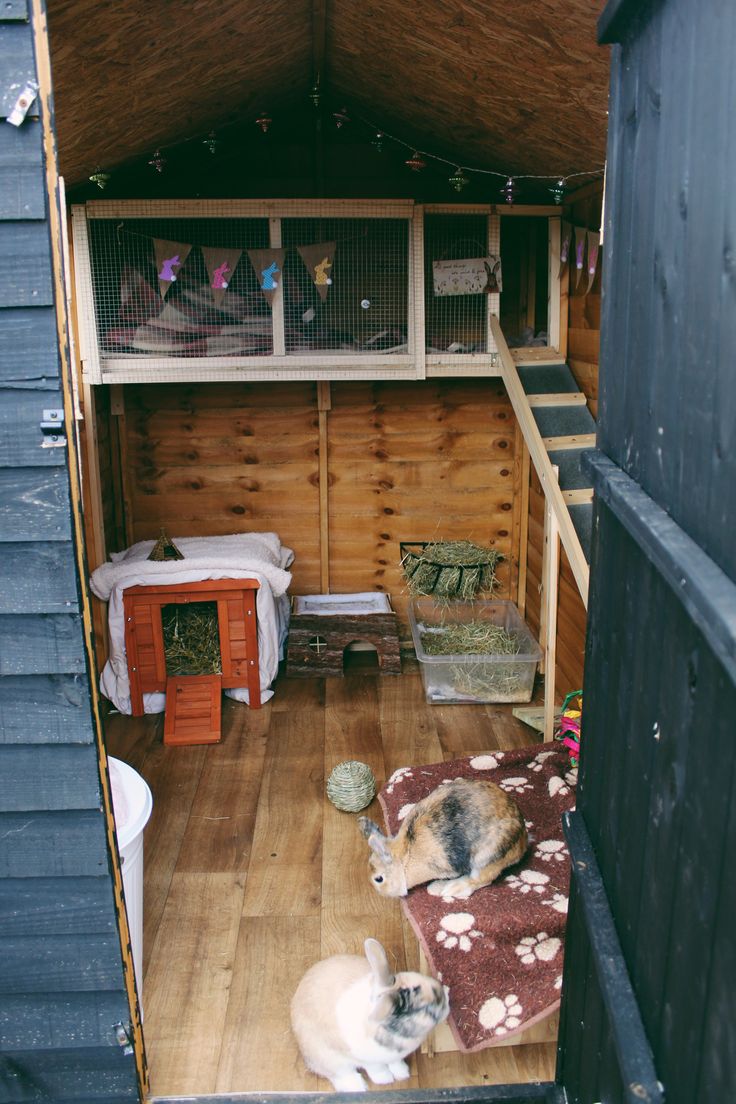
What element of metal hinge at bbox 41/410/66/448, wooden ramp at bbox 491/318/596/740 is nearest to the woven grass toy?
wooden ramp at bbox 491/318/596/740

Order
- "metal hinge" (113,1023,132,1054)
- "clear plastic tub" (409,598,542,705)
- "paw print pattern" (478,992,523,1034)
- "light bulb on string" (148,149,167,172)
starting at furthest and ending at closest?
1. "clear plastic tub" (409,598,542,705)
2. "light bulb on string" (148,149,167,172)
3. "paw print pattern" (478,992,523,1034)
4. "metal hinge" (113,1023,132,1054)

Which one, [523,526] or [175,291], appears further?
[523,526]

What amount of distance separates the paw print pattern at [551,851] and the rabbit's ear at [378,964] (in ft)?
2.72

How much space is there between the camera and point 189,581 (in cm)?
418

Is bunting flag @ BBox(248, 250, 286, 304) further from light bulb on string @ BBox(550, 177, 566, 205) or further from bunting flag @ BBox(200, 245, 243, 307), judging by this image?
light bulb on string @ BBox(550, 177, 566, 205)

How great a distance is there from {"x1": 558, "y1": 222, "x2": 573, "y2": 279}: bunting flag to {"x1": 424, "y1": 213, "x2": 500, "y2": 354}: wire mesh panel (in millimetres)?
297

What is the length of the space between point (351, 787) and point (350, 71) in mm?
2714

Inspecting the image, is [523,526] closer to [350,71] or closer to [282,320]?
[282,320]

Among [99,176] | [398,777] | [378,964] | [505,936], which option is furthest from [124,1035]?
[99,176]

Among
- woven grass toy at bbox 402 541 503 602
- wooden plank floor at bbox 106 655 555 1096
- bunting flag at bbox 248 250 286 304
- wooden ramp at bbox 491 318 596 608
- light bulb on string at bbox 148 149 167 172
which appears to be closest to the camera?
wooden plank floor at bbox 106 655 555 1096

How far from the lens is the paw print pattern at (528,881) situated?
2576 millimetres

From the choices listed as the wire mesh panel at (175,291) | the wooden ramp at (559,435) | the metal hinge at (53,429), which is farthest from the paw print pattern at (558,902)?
the wire mesh panel at (175,291)

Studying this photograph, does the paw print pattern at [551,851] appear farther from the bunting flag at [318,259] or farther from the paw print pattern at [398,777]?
Result: the bunting flag at [318,259]

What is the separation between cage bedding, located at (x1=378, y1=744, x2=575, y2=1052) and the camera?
219cm
